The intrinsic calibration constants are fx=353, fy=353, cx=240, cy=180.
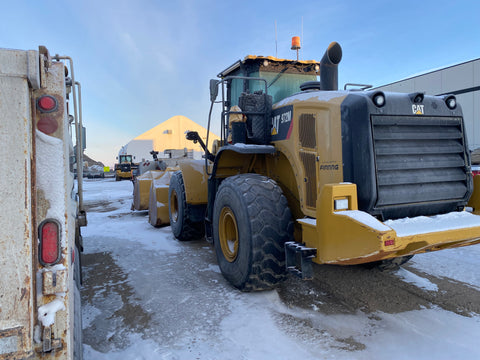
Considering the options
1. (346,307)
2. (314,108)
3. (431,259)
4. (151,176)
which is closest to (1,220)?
(314,108)

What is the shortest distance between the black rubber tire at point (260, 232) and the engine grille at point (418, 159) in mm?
928

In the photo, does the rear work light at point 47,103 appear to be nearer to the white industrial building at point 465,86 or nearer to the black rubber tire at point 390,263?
the black rubber tire at point 390,263

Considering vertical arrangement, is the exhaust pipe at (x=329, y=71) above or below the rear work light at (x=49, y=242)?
above

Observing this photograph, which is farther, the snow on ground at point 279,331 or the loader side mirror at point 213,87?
the loader side mirror at point 213,87

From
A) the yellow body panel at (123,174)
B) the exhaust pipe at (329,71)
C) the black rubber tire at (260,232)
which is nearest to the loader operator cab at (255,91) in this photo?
the exhaust pipe at (329,71)

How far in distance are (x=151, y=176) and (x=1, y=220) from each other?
284 inches

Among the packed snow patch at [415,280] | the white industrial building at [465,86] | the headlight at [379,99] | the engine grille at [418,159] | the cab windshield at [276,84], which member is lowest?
the packed snow patch at [415,280]

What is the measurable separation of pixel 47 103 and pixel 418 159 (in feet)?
9.26

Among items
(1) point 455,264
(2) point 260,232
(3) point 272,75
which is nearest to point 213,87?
(3) point 272,75

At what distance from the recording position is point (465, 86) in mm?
18547

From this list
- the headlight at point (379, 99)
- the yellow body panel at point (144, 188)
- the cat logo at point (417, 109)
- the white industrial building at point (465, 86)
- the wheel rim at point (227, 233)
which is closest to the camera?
the headlight at point (379, 99)

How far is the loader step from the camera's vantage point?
9.55 ft

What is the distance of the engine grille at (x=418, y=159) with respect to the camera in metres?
2.91

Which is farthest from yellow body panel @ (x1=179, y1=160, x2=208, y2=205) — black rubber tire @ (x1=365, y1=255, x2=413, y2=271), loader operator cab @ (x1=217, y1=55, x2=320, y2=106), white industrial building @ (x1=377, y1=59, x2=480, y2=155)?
white industrial building @ (x1=377, y1=59, x2=480, y2=155)
